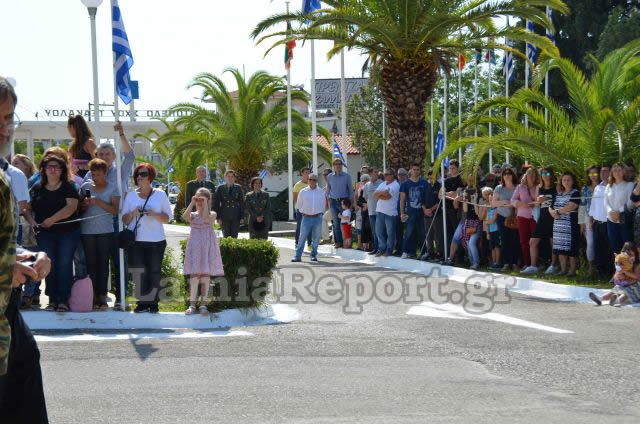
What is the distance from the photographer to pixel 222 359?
10102mm

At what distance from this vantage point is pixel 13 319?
461cm

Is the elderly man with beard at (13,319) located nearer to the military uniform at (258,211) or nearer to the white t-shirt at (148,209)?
the white t-shirt at (148,209)

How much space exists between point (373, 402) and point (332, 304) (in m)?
6.91

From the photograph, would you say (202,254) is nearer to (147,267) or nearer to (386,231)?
(147,267)

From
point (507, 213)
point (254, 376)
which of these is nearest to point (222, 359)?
point (254, 376)

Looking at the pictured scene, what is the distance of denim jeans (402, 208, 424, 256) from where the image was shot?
68.8 ft

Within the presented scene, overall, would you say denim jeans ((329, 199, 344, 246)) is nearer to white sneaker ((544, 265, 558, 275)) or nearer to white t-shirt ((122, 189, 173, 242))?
white sneaker ((544, 265, 558, 275))

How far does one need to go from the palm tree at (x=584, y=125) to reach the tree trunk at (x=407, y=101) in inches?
170

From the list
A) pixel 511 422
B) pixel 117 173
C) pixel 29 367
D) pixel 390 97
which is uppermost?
pixel 390 97

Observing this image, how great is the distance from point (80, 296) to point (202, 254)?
5.19 feet

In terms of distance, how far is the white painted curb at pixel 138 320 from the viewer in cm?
1245

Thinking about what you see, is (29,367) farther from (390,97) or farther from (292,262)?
(390,97)

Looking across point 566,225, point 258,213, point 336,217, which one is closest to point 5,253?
point 566,225

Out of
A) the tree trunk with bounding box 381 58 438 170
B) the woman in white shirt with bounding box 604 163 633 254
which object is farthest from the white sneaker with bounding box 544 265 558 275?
the tree trunk with bounding box 381 58 438 170
